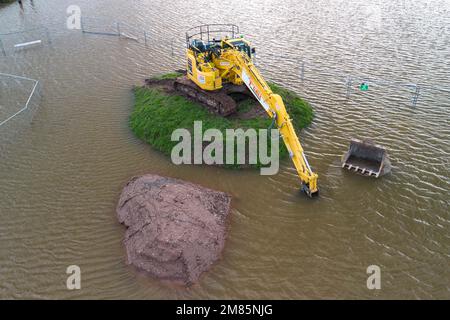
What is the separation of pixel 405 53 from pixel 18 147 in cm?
2192

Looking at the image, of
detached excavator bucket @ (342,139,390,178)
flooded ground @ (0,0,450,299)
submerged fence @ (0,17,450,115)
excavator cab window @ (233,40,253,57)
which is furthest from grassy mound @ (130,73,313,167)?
submerged fence @ (0,17,450,115)

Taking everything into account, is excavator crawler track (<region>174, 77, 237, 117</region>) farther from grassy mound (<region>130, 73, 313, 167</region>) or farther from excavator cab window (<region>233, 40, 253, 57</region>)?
excavator cab window (<region>233, 40, 253, 57</region>)

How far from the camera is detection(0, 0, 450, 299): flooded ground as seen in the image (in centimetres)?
970

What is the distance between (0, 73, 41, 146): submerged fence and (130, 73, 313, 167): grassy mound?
5244mm

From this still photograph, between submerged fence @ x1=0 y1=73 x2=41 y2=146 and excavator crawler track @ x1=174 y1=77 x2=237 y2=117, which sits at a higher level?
excavator crawler track @ x1=174 y1=77 x2=237 y2=117

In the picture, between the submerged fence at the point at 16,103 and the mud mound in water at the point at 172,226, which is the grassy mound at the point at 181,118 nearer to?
the mud mound in water at the point at 172,226

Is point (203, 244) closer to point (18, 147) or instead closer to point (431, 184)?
point (431, 184)

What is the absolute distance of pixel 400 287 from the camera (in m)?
9.30

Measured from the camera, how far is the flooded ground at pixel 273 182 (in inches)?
382

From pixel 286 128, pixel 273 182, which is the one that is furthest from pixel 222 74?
pixel 273 182

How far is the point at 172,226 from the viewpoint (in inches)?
399

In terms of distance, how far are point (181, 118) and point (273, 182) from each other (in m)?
5.26

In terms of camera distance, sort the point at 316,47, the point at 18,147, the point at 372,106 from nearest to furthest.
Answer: the point at 18,147 → the point at 372,106 → the point at 316,47

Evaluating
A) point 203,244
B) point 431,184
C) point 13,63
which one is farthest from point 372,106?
point 13,63
